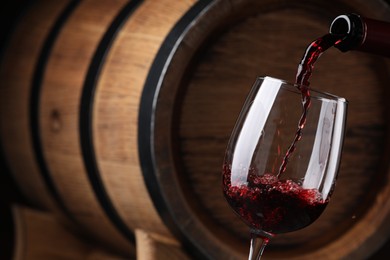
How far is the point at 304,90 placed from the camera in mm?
1158

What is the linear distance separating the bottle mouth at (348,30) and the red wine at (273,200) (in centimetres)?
24

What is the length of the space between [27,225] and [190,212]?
2.79 feet

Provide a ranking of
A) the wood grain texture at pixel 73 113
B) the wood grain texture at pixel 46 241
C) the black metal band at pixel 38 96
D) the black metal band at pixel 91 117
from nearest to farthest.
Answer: the black metal band at pixel 91 117 < the wood grain texture at pixel 73 113 < the black metal band at pixel 38 96 < the wood grain texture at pixel 46 241

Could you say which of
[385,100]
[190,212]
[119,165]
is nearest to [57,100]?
[119,165]

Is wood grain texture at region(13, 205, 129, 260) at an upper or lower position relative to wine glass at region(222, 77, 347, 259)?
lower

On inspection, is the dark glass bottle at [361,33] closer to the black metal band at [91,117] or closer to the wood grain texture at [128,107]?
the wood grain texture at [128,107]

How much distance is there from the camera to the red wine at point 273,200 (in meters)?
1.14

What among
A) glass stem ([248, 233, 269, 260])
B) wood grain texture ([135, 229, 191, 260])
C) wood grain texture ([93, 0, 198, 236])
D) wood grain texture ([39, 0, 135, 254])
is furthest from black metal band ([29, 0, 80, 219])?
glass stem ([248, 233, 269, 260])

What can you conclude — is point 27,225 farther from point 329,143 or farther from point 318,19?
point 329,143

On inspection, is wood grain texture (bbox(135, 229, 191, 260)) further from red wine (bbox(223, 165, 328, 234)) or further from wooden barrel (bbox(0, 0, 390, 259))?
red wine (bbox(223, 165, 328, 234))

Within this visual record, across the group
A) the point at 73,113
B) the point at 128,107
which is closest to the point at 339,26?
the point at 128,107

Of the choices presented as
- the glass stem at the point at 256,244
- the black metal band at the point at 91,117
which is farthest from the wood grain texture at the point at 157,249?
the glass stem at the point at 256,244

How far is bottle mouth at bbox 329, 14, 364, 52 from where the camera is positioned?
1.19 meters

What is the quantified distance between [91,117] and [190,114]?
34 cm
